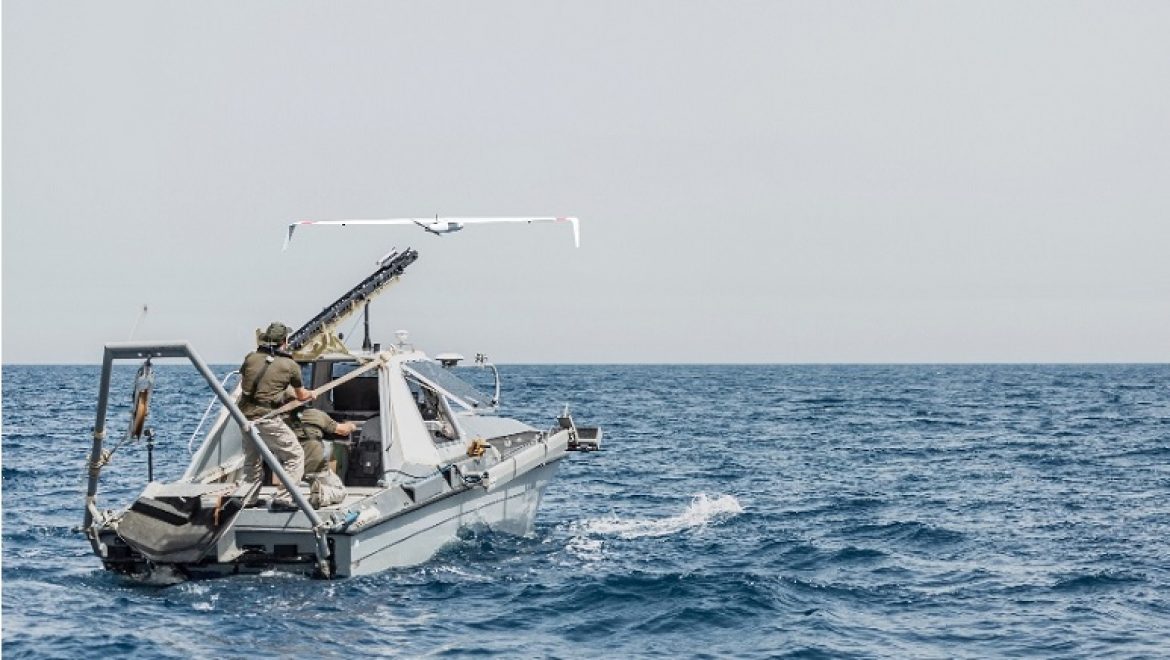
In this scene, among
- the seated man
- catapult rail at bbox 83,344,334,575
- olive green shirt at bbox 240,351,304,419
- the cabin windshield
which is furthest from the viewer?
the cabin windshield

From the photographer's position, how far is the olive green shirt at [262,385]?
14.7m

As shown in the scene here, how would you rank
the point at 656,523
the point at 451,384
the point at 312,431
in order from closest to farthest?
the point at 312,431
the point at 451,384
the point at 656,523

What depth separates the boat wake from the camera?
19750 millimetres

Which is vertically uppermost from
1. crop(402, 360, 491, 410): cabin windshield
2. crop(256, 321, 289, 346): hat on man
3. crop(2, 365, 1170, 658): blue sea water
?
crop(256, 321, 289, 346): hat on man

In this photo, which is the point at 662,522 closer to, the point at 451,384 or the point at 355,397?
the point at 451,384

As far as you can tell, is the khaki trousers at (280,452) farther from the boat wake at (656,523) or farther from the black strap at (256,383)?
the boat wake at (656,523)

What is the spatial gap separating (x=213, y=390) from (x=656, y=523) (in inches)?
385

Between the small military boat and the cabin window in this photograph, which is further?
the cabin window

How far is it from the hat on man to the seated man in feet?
3.49

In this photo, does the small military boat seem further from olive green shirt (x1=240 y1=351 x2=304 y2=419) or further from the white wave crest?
the white wave crest

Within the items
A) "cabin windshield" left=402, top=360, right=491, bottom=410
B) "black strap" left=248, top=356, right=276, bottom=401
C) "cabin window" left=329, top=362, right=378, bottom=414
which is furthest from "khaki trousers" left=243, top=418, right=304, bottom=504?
"cabin window" left=329, top=362, right=378, bottom=414

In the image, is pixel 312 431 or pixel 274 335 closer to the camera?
pixel 274 335

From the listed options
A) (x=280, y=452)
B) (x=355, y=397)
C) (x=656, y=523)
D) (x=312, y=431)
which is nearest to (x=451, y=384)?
(x=355, y=397)

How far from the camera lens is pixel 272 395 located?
14.7 m
